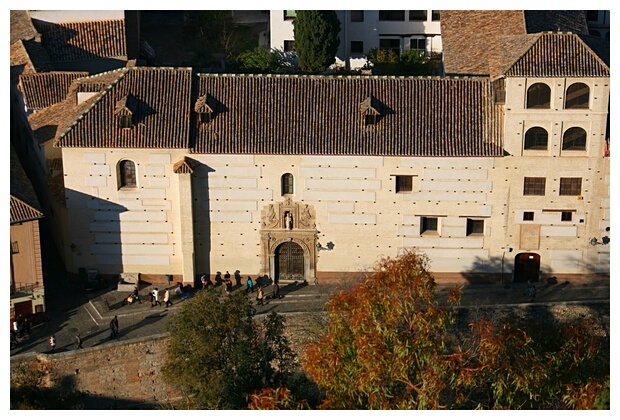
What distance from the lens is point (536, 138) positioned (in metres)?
63.2

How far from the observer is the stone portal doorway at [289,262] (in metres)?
65.9

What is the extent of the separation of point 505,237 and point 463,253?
2.69 m

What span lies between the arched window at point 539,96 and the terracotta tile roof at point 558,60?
2.88 ft

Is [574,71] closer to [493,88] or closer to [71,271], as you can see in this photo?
[493,88]

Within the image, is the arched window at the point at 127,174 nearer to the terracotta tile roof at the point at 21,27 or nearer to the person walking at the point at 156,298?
the person walking at the point at 156,298

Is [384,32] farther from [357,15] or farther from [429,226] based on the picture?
[429,226]

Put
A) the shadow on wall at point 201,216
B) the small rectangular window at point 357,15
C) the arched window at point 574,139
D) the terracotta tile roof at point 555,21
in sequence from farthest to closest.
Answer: the small rectangular window at point 357,15
the terracotta tile roof at point 555,21
the shadow on wall at point 201,216
the arched window at point 574,139

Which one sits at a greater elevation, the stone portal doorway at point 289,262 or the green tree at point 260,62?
the green tree at point 260,62

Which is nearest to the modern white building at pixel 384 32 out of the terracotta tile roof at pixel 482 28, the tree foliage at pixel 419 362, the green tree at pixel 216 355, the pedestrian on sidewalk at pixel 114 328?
the terracotta tile roof at pixel 482 28

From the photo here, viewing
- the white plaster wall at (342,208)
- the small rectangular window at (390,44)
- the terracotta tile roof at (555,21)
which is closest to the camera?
the white plaster wall at (342,208)

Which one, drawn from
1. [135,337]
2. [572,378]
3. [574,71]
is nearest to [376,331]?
[572,378]

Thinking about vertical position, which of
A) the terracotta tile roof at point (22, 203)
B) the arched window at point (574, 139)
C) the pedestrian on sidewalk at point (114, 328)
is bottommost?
the pedestrian on sidewalk at point (114, 328)

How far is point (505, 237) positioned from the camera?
64.9m

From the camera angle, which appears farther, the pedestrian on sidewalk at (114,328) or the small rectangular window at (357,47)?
the small rectangular window at (357,47)
